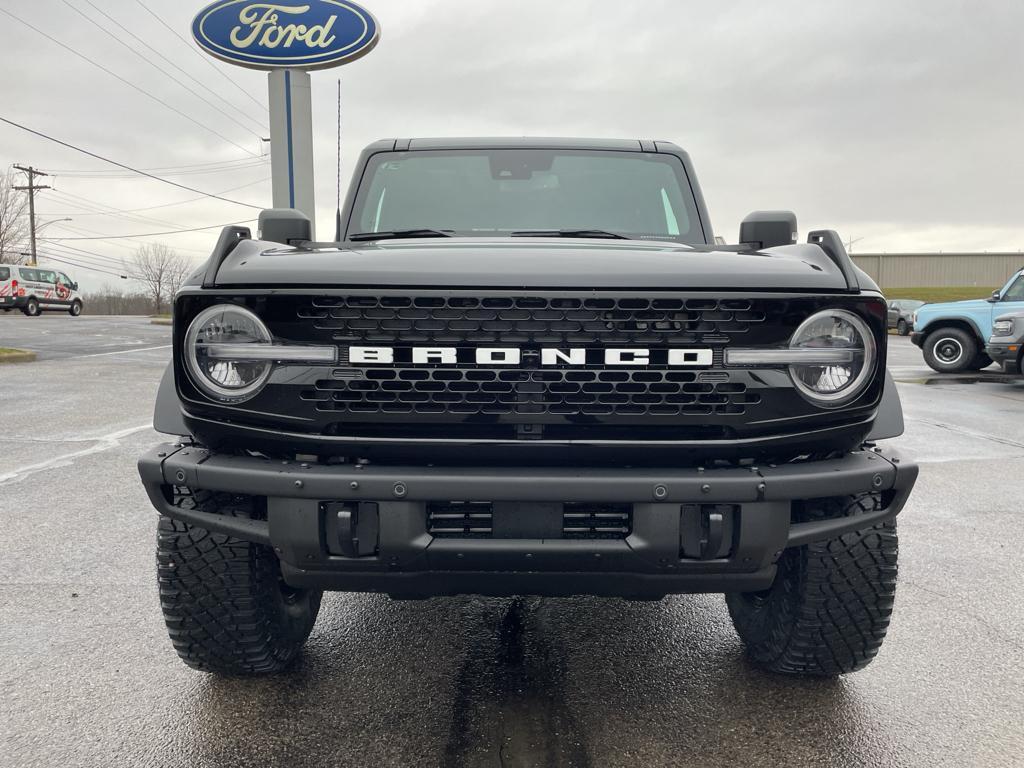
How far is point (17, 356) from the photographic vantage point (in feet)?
45.3

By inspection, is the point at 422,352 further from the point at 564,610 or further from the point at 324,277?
the point at 564,610

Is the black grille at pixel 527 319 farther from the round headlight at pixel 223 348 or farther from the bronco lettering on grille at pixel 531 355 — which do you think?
the round headlight at pixel 223 348

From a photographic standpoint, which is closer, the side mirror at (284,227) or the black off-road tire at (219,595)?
the black off-road tire at (219,595)

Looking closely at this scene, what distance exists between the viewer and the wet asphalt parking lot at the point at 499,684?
7.13 ft

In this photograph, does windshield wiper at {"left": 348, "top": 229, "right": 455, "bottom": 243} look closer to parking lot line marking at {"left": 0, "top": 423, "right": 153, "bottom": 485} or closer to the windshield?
the windshield

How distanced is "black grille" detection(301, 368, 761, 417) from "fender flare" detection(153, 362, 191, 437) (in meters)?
0.43

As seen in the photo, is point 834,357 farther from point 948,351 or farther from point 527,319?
point 948,351

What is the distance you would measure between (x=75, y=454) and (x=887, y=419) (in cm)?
596

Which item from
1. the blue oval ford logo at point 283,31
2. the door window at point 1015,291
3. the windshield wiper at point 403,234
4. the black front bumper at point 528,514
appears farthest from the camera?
the blue oval ford logo at point 283,31

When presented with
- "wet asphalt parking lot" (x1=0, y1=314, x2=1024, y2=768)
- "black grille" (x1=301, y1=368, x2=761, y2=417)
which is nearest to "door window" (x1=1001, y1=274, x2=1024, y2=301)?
"wet asphalt parking lot" (x1=0, y1=314, x2=1024, y2=768)

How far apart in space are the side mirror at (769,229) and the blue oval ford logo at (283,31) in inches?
550

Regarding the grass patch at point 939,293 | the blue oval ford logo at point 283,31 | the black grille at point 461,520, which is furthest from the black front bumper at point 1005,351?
the grass patch at point 939,293

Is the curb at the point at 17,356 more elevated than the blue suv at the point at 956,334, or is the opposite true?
the blue suv at the point at 956,334

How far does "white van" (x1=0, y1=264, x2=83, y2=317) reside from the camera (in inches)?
1193
